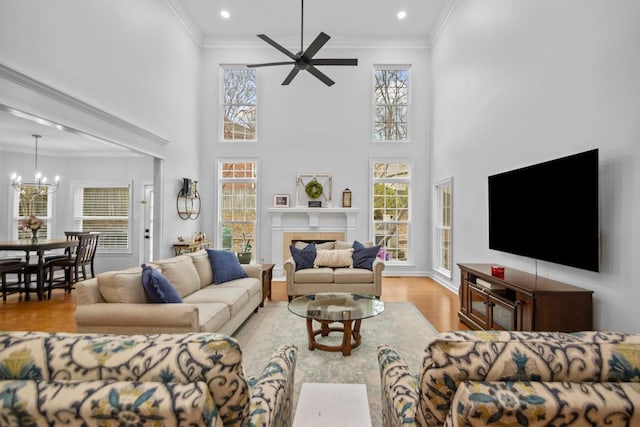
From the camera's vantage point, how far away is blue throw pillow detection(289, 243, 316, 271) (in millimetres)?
4801

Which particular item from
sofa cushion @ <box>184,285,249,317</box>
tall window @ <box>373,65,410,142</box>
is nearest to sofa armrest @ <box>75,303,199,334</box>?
sofa cushion @ <box>184,285,249,317</box>

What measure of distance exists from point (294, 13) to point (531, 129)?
4734 mm

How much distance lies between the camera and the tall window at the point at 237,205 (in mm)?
6957

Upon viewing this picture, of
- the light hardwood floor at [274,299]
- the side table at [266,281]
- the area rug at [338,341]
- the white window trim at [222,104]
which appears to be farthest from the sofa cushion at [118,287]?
the white window trim at [222,104]

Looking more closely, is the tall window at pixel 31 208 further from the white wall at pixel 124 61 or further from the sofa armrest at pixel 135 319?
the sofa armrest at pixel 135 319

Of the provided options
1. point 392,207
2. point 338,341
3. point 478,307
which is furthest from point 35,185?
point 478,307

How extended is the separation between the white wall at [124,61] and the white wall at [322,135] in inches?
21.8

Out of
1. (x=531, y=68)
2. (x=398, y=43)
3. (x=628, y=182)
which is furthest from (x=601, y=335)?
(x=398, y=43)

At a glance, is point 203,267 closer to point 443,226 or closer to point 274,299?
point 274,299

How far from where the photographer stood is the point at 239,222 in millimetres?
6953

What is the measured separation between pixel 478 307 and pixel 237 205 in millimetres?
5077

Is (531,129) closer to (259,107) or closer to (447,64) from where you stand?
(447,64)

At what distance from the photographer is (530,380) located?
89cm

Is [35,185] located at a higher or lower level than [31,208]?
higher
